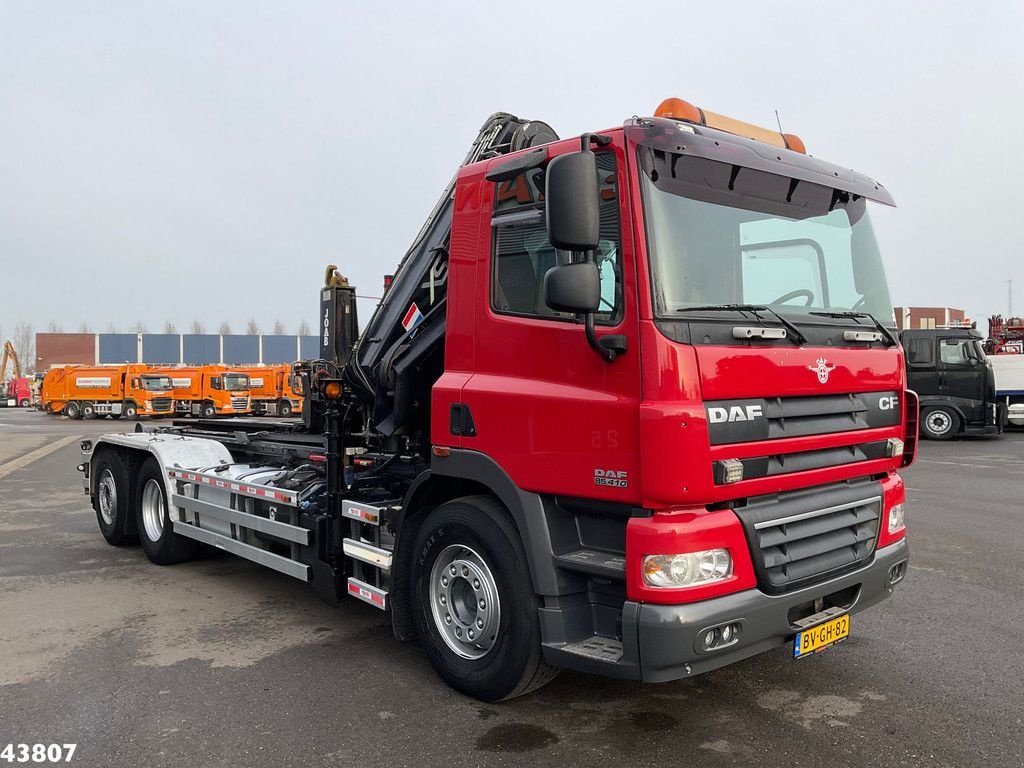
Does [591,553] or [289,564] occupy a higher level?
[591,553]

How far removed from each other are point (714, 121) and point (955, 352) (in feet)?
59.0

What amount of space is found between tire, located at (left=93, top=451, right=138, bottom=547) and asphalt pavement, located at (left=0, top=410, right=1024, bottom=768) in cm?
116

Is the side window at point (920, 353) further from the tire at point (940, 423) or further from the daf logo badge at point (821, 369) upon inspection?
the daf logo badge at point (821, 369)

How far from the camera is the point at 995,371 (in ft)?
70.5

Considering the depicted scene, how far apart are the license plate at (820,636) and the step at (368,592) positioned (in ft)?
7.49

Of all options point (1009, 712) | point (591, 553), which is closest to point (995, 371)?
point (1009, 712)

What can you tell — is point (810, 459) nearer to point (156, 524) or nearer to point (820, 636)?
point (820, 636)

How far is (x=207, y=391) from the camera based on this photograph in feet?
124

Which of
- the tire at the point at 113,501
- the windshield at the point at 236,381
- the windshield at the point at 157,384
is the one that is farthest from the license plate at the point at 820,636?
the windshield at the point at 157,384

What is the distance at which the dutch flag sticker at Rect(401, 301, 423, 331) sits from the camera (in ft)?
16.5

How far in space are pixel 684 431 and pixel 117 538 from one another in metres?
6.64

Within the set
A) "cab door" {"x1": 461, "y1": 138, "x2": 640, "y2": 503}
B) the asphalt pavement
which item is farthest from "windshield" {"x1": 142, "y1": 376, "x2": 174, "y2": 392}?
"cab door" {"x1": 461, "y1": 138, "x2": 640, "y2": 503}

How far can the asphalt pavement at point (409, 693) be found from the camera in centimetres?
360

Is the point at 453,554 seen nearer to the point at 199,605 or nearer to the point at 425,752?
the point at 425,752
